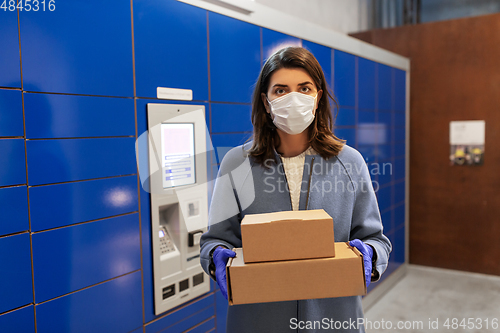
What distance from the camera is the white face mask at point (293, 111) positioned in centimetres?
142

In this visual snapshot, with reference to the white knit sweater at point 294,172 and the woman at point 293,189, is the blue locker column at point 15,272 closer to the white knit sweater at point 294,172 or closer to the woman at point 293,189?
the woman at point 293,189

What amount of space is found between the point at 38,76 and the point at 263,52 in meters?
1.49

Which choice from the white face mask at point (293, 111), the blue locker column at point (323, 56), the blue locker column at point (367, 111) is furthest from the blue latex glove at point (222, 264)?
the blue locker column at point (367, 111)

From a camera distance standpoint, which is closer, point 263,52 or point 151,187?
point 151,187

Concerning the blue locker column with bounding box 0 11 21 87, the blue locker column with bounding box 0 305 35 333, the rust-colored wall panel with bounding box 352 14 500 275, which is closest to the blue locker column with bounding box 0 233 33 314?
the blue locker column with bounding box 0 305 35 333

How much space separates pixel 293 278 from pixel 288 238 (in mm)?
114

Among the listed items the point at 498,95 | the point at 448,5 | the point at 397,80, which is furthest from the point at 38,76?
the point at 448,5

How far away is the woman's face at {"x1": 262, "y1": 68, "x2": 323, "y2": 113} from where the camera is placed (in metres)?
1.43

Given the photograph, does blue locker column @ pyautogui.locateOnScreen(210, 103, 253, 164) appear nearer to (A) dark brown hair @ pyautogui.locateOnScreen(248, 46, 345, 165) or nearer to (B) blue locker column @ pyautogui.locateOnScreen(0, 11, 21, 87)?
(A) dark brown hair @ pyautogui.locateOnScreen(248, 46, 345, 165)

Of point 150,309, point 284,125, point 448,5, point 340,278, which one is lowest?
point 150,309

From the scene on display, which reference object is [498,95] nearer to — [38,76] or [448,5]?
[448,5]

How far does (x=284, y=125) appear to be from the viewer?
4.81 feet

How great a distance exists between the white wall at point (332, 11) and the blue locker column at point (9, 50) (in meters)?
2.47

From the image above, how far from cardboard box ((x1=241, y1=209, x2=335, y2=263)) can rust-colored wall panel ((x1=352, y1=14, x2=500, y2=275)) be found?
406 cm
